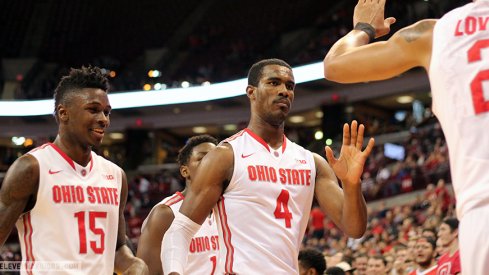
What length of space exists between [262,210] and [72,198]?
113 centimetres

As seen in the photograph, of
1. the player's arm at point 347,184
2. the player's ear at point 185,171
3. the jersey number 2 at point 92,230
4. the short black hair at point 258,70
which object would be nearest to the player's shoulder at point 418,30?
the player's arm at point 347,184

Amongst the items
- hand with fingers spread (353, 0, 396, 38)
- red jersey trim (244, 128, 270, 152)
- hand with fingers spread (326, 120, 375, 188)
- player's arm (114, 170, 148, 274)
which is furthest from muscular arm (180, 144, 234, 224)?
hand with fingers spread (353, 0, 396, 38)

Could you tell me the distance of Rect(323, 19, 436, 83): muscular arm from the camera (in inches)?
120

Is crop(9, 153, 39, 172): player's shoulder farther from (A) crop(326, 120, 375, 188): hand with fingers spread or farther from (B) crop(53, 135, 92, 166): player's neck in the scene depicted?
(A) crop(326, 120, 375, 188): hand with fingers spread

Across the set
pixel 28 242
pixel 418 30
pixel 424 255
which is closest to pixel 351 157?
pixel 418 30

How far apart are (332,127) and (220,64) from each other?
212 inches

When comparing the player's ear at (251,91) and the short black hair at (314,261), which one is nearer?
Answer: the player's ear at (251,91)

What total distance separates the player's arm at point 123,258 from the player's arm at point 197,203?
0.54 ft

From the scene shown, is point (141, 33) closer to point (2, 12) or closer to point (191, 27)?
point (191, 27)

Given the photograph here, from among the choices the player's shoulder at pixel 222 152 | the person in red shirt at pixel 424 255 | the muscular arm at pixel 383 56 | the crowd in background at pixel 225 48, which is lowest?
the person in red shirt at pixel 424 255

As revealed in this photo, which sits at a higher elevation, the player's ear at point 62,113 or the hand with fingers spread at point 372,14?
the hand with fingers spread at point 372,14

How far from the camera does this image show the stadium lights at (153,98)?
28594 mm

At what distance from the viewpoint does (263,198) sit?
4.94 metres

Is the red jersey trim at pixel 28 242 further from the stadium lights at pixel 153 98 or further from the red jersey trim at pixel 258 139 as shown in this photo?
the stadium lights at pixel 153 98
